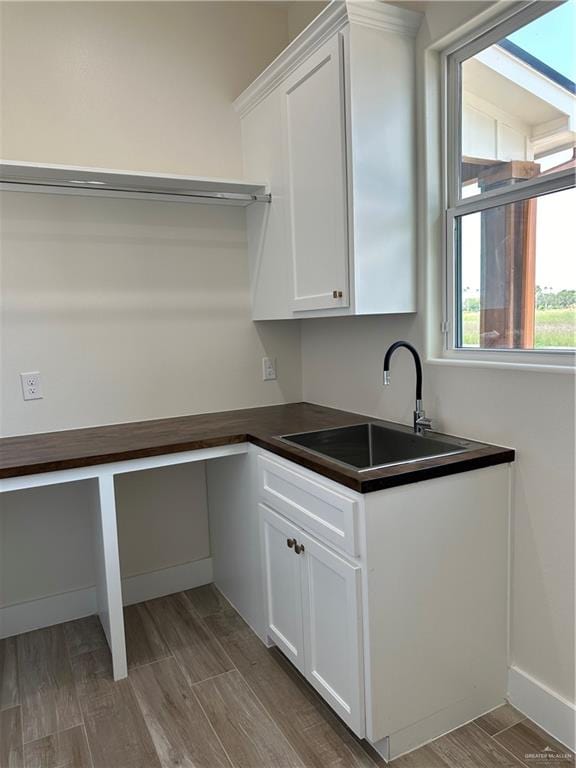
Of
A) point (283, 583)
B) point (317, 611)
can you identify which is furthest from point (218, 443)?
point (317, 611)

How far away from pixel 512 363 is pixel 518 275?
29cm

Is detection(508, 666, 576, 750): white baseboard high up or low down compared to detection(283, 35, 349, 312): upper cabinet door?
down

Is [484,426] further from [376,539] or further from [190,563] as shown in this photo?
[190,563]

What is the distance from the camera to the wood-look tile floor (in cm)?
168

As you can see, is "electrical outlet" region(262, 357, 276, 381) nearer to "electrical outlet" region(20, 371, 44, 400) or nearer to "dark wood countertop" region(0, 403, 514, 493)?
"dark wood countertop" region(0, 403, 514, 493)

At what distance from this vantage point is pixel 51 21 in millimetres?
2283

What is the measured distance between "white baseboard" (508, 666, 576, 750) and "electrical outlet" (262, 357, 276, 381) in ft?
5.50

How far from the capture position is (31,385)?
236 cm

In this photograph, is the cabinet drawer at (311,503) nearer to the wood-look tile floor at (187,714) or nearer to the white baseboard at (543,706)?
the wood-look tile floor at (187,714)

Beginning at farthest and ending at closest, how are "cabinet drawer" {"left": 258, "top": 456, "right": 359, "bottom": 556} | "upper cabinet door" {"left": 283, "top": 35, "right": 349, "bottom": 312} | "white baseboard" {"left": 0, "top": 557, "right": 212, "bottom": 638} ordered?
"white baseboard" {"left": 0, "top": 557, "right": 212, "bottom": 638} → "upper cabinet door" {"left": 283, "top": 35, "right": 349, "bottom": 312} → "cabinet drawer" {"left": 258, "top": 456, "right": 359, "bottom": 556}

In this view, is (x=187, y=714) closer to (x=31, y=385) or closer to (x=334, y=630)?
(x=334, y=630)

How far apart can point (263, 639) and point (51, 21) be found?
8.90ft

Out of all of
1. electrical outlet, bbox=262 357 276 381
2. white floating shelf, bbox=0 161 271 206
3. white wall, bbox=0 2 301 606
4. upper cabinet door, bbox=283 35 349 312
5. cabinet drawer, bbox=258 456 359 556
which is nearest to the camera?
cabinet drawer, bbox=258 456 359 556

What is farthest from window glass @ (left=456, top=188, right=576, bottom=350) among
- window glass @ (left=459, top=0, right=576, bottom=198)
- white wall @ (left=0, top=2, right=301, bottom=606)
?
white wall @ (left=0, top=2, right=301, bottom=606)
